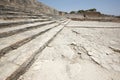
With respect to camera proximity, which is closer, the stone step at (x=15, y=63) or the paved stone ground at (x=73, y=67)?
the stone step at (x=15, y=63)

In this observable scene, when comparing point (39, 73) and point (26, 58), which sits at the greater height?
point (26, 58)

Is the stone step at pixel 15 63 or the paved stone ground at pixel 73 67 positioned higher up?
the stone step at pixel 15 63

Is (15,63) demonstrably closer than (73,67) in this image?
Yes

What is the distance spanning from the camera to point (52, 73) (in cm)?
145

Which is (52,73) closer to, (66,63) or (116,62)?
(66,63)

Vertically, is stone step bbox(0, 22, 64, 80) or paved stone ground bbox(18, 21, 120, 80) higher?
stone step bbox(0, 22, 64, 80)

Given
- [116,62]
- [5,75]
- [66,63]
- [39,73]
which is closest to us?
[5,75]

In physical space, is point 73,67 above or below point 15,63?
below

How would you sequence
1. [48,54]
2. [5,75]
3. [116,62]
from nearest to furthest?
[5,75] → [116,62] → [48,54]

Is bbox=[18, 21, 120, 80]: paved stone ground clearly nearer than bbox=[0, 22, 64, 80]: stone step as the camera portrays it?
No

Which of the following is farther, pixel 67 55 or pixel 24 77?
pixel 67 55

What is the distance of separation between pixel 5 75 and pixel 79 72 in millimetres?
937

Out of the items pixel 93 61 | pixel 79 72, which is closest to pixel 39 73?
pixel 79 72

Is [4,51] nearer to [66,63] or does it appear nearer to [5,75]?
[5,75]
